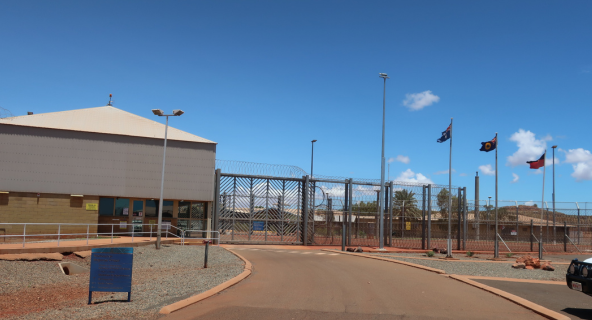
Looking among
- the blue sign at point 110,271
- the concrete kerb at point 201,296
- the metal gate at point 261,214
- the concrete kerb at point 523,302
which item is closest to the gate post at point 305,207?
the metal gate at point 261,214

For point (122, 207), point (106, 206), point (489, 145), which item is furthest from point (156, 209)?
point (489, 145)

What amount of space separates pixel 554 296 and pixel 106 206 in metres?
21.8

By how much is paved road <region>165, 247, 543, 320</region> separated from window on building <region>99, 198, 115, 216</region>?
14.7m

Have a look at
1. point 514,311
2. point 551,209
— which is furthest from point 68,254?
point 551,209

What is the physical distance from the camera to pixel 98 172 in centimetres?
2481

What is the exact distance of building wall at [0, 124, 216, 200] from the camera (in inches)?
925

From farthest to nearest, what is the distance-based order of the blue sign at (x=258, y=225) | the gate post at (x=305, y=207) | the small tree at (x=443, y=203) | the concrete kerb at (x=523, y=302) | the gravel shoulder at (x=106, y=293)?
the small tree at (x=443, y=203)
the gate post at (x=305, y=207)
the blue sign at (x=258, y=225)
the gravel shoulder at (x=106, y=293)
the concrete kerb at (x=523, y=302)

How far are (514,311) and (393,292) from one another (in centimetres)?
247

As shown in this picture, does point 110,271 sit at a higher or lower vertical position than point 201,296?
higher

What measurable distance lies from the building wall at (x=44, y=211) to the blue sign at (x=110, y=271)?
54.0 ft

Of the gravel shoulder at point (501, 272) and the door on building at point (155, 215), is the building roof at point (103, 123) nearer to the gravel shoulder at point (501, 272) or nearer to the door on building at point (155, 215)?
the door on building at point (155, 215)

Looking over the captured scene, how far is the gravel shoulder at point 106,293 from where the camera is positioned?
848 cm

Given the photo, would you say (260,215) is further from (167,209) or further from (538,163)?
(538,163)

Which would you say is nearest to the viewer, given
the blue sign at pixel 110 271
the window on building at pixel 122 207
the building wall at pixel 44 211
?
the blue sign at pixel 110 271
